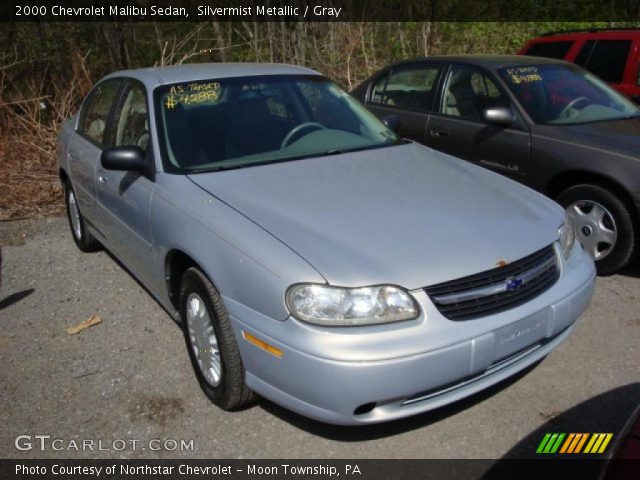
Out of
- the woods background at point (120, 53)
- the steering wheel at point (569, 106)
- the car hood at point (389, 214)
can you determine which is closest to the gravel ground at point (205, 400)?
the car hood at point (389, 214)

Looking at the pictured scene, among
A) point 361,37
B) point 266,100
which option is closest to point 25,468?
point 266,100

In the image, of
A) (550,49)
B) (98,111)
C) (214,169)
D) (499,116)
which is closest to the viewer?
(214,169)

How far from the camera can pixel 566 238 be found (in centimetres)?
315

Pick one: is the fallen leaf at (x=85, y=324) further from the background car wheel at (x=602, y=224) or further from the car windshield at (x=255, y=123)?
the background car wheel at (x=602, y=224)

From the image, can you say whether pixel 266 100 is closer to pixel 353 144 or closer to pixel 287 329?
pixel 353 144

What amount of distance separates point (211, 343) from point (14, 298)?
94.4 inches

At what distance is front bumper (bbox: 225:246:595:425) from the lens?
2.36 metres

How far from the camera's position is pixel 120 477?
2.74m

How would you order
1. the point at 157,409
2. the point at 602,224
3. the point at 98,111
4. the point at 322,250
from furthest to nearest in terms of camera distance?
the point at 98,111
the point at 602,224
the point at 157,409
the point at 322,250

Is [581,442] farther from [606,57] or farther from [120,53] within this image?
[120,53]

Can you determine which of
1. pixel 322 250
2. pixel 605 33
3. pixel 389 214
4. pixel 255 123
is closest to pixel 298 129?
pixel 255 123

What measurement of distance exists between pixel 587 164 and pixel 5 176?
21.7 feet

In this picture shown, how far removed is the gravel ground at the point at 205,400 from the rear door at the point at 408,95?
2.41m

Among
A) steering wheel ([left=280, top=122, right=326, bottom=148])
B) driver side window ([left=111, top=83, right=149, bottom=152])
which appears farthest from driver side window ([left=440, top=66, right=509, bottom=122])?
driver side window ([left=111, top=83, right=149, bottom=152])
